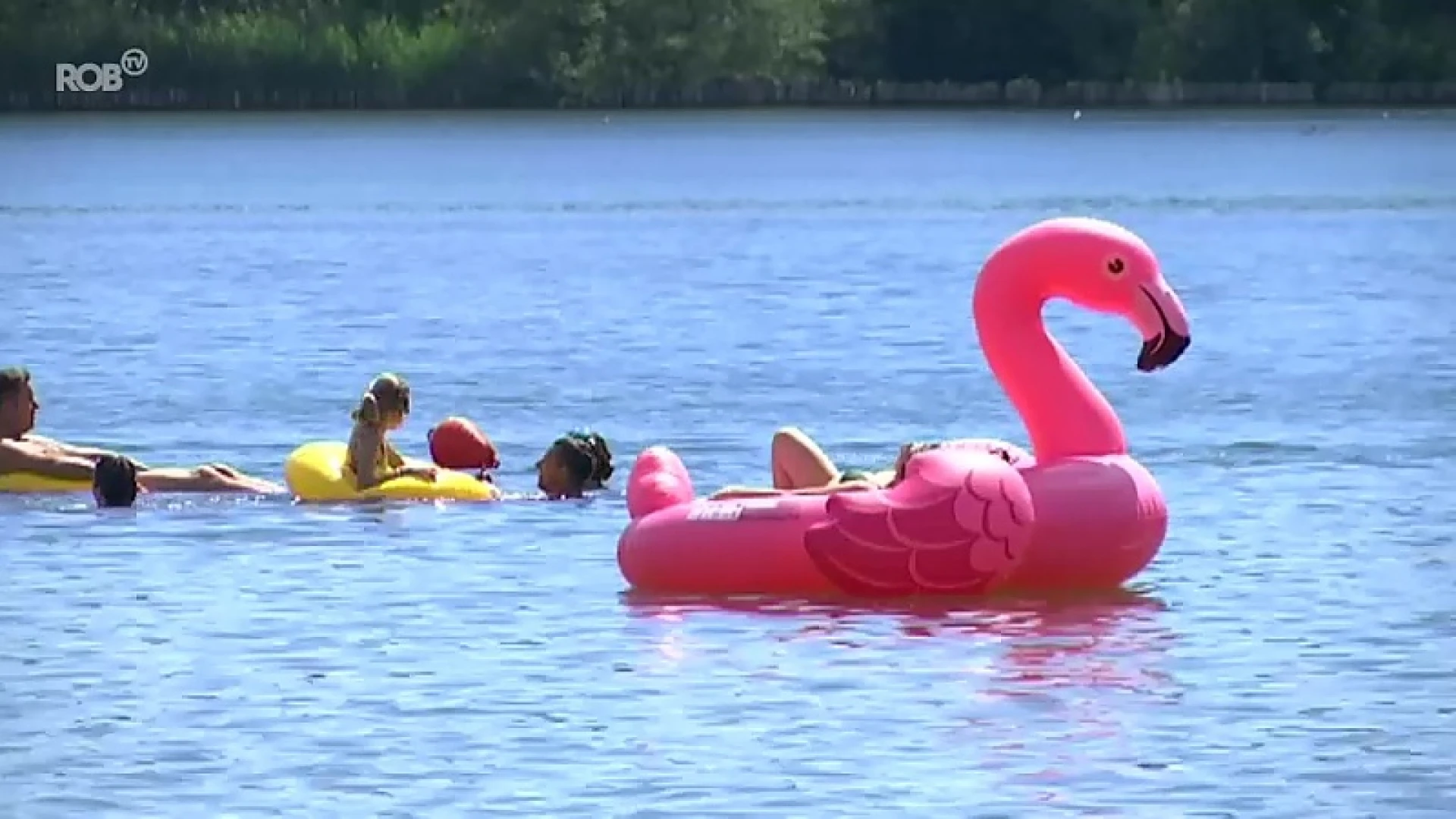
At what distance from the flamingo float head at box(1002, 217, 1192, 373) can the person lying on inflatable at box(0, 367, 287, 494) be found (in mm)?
5763

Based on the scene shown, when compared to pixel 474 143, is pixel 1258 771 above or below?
above

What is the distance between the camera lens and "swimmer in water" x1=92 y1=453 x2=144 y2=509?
2273cm


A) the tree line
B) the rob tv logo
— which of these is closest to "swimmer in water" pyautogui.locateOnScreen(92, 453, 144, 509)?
the tree line

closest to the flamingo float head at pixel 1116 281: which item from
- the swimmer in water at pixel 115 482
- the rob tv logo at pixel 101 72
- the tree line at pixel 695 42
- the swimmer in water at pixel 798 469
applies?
the swimmer in water at pixel 798 469

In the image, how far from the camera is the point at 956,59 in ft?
487

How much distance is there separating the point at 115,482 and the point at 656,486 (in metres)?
4.50

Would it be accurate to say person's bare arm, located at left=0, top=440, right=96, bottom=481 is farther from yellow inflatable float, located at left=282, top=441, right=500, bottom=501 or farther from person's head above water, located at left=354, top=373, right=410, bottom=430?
person's head above water, located at left=354, top=373, right=410, bottom=430

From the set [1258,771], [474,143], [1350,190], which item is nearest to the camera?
[1258,771]

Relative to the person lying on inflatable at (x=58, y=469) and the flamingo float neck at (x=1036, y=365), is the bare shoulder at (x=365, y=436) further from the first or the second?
the flamingo float neck at (x=1036, y=365)

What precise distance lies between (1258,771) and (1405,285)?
110 feet

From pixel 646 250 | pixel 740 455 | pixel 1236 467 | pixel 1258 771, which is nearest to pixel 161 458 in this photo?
pixel 740 455

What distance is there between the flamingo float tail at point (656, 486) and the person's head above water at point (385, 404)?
2603mm

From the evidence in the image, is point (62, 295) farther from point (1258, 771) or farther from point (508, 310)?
point (1258, 771)

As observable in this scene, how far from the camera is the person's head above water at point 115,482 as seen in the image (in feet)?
74.6
